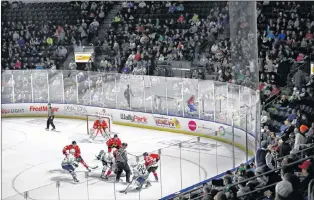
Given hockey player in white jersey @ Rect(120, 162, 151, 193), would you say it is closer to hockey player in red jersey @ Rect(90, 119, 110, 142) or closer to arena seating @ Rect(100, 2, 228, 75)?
hockey player in red jersey @ Rect(90, 119, 110, 142)

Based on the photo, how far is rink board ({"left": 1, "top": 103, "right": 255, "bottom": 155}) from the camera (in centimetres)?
1274

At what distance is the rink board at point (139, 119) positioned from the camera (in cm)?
1274

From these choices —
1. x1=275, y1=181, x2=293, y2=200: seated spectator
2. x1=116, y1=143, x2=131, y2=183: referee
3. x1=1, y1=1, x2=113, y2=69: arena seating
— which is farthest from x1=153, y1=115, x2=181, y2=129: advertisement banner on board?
x1=275, y1=181, x2=293, y2=200: seated spectator

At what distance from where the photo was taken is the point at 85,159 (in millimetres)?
14156

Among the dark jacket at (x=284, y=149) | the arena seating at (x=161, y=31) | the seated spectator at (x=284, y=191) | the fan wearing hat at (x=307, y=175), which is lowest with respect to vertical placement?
the dark jacket at (x=284, y=149)

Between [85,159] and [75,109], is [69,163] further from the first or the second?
[75,109]

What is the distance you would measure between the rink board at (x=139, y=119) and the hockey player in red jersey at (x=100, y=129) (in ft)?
2.88

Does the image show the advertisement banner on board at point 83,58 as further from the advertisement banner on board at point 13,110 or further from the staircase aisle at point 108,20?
the advertisement banner on board at point 13,110

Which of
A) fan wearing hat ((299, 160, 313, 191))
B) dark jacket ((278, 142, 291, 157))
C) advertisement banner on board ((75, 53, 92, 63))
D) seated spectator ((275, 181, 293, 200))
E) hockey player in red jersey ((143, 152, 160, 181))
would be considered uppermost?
advertisement banner on board ((75, 53, 92, 63))

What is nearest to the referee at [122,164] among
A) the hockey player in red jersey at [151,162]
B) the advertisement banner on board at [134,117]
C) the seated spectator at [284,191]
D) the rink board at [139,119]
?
the hockey player in red jersey at [151,162]

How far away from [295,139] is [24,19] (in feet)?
49.2

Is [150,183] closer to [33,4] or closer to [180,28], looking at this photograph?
[180,28]

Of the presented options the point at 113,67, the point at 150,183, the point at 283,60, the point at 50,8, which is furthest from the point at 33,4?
the point at 150,183

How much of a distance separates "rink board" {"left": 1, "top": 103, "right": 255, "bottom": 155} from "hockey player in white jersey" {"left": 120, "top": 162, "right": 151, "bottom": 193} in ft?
6.73
